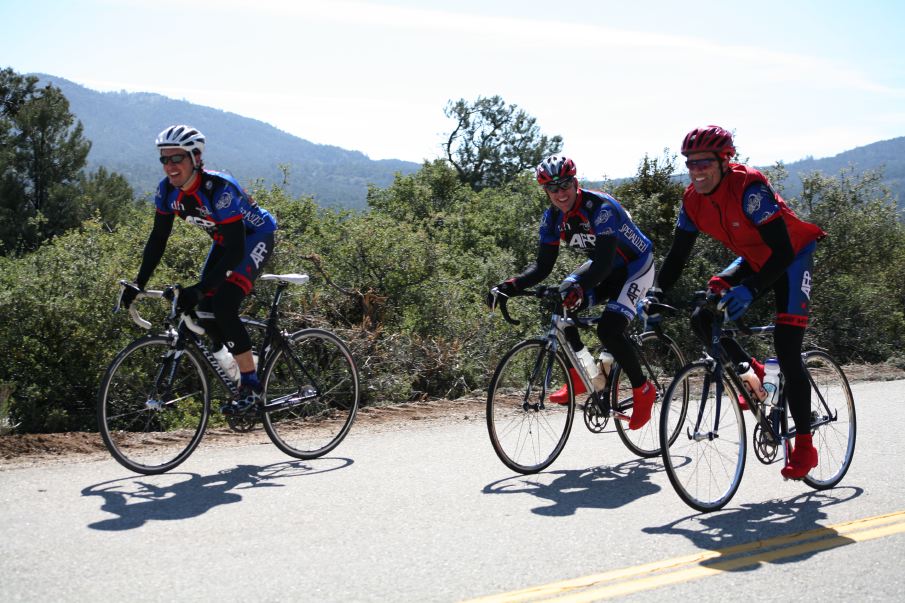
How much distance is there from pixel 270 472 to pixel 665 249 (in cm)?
1211

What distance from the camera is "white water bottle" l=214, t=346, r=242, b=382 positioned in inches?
242

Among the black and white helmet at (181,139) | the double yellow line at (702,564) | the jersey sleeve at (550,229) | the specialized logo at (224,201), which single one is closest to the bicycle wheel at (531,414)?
the jersey sleeve at (550,229)

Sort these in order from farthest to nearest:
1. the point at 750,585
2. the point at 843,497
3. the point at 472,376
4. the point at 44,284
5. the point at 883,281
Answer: the point at 883,281 → the point at 472,376 → the point at 44,284 → the point at 843,497 → the point at 750,585

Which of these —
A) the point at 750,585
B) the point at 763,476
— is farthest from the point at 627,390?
the point at 750,585

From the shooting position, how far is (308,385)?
6812 millimetres

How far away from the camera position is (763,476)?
5910 millimetres

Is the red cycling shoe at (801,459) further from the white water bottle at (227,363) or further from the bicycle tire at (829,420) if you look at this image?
the white water bottle at (227,363)

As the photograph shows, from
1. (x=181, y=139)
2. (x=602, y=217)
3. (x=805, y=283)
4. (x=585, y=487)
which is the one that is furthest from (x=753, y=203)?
(x=181, y=139)

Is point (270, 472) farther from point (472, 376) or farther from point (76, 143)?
point (76, 143)

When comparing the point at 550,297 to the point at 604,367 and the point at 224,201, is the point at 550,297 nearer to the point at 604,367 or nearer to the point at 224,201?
the point at 604,367

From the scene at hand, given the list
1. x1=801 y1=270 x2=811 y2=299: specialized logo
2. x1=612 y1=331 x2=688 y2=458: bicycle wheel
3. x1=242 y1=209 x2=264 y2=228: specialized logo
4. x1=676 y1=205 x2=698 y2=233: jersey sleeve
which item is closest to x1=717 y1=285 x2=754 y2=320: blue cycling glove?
x1=801 y1=270 x2=811 y2=299: specialized logo

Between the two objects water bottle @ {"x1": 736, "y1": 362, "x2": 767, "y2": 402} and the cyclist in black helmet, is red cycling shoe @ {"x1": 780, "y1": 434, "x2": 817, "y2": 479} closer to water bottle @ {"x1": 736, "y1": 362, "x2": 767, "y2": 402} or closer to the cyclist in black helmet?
water bottle @ {"x1": 736, "y1": 362, "x2": 767, "y2": 402}

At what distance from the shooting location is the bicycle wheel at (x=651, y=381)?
652 centimetres

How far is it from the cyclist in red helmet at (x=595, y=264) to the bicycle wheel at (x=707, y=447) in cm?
92
